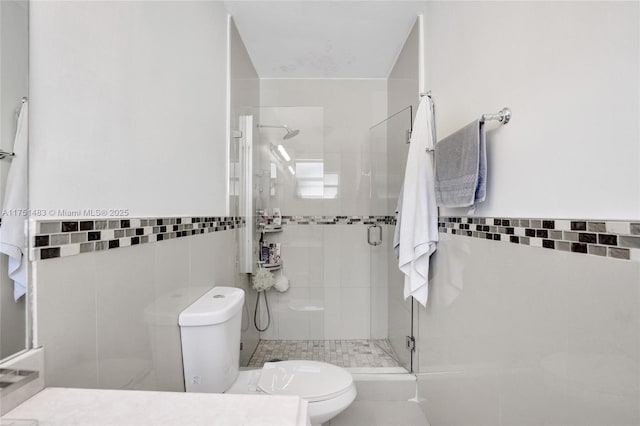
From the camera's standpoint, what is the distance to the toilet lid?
1.32m

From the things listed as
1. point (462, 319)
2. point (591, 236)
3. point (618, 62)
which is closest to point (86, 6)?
point (618, 62)

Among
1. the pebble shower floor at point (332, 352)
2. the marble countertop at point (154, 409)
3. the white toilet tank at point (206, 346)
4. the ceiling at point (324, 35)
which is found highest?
the ceiling at point (324, 35)

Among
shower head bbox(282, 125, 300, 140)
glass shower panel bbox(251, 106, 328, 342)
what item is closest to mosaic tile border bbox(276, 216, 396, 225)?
glass shower panel bbox(251, 106, 328, 342)

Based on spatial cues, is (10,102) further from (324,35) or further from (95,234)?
(324,35)

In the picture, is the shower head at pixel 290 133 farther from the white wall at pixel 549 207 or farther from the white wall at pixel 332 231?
the white wall at pixel 549 207

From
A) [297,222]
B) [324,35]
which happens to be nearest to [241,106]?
[324,35]

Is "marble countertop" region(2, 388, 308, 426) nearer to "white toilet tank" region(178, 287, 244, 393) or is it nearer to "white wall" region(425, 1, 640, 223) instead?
"white toilet tank" region(178, 287, 244, 393)

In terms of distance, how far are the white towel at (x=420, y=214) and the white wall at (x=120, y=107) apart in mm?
1133

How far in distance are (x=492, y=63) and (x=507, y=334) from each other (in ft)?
3.33

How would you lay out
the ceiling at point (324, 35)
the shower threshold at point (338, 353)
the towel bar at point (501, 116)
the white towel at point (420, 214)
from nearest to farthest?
the towel bar at point (501, 116), the white towel at point (420, 214), the ceiling at point (324, 35), the shower threshold at point (338, 353)

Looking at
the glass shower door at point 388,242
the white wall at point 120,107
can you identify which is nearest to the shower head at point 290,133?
the glass shower door at point 388,242

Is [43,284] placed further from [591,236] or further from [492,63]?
[492,63]

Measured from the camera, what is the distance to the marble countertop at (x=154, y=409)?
1.82 feet

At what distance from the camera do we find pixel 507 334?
105 cm
